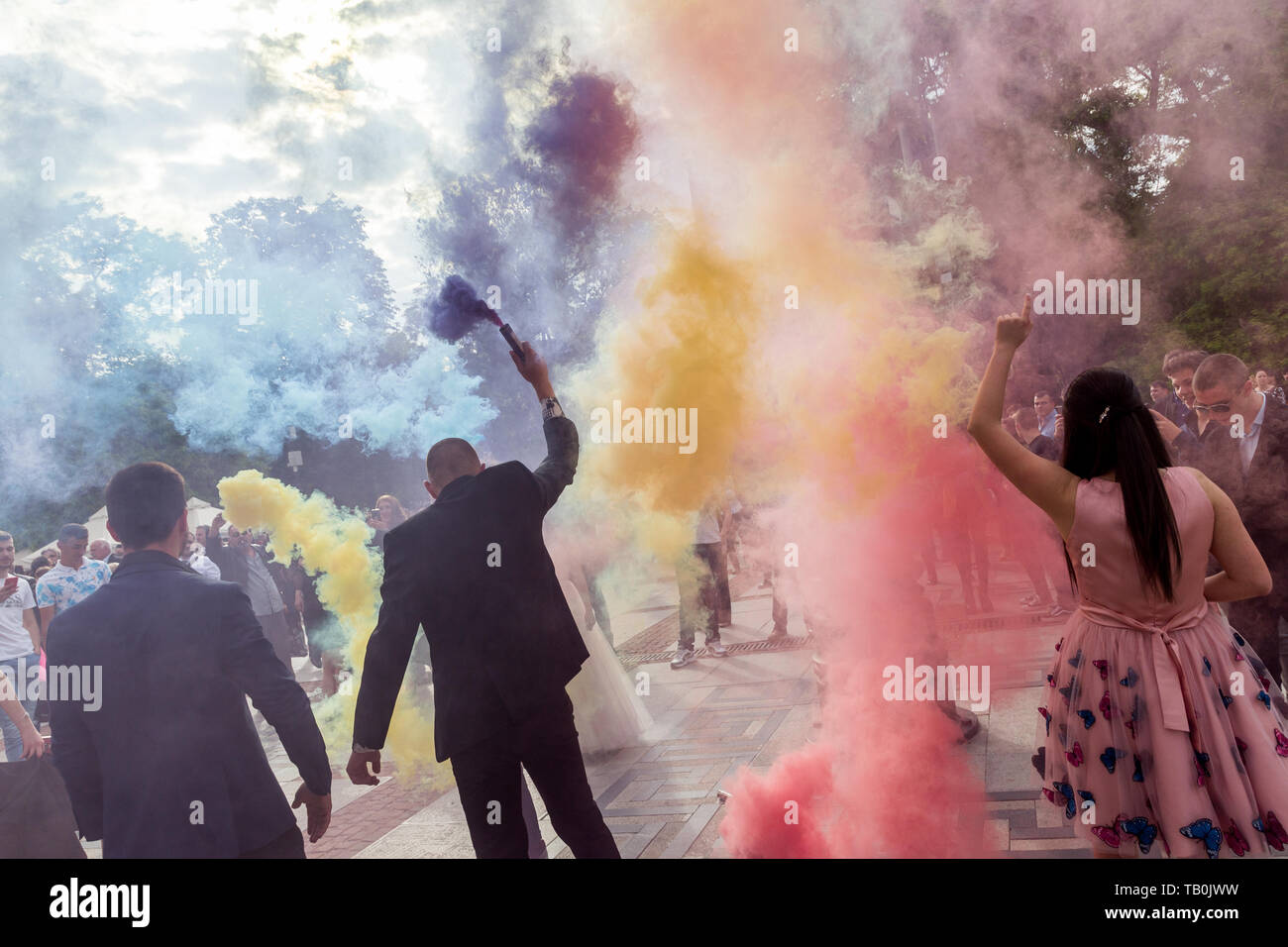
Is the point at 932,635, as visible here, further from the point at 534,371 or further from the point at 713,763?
the point at 534,371

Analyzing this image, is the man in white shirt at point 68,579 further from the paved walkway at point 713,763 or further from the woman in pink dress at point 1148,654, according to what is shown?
the woman in pink dress at point 1148,654

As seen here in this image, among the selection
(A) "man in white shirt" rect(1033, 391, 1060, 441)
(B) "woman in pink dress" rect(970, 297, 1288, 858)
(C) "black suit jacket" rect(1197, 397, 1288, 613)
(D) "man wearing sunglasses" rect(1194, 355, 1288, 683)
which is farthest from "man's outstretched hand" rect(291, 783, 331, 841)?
(A) "man in white shirt" rect(1033, 391, 1060, 441)

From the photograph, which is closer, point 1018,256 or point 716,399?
point 716,399

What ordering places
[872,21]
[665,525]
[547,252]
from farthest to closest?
[665,525], [547,252], [872,21]

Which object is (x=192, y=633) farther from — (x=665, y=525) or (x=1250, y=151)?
(x=1250, y=151)

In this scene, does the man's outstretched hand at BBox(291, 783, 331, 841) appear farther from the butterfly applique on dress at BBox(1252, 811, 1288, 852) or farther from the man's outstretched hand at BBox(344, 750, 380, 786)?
the butterfly applique on dress at BBox(1252, 811, 1288, 852)

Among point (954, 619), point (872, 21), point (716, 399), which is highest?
point (872, 21)

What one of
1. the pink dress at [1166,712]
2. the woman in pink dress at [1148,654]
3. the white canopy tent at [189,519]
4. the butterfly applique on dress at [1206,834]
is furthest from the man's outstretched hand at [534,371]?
the white canopy tent at [189,519]

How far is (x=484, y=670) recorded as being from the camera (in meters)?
2.75

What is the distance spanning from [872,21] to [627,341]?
6.32ft

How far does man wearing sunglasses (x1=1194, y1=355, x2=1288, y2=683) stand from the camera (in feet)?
11.8

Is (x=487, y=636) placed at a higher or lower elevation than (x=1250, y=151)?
lower

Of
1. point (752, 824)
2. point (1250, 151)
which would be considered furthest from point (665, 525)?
point (1250, 151)

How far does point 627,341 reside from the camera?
4.12m
